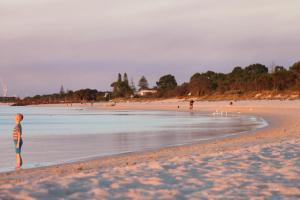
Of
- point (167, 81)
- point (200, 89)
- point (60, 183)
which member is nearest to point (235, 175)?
point (60, 183)

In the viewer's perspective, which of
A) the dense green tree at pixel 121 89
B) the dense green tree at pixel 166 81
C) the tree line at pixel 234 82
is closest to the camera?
the tree line at pixel 234 82

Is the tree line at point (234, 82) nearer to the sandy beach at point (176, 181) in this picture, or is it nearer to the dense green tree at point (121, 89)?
the dense green tree at point (121, 89)

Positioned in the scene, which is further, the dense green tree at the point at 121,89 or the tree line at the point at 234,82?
the dense green tree at the point at 121,89

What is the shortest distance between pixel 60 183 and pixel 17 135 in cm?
398

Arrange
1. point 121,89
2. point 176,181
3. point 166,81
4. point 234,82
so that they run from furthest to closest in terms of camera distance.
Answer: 1. point 121,89
2. point 166,81
3. point 234,82
4. point 176,181

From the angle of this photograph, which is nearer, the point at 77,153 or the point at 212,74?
the point at 77,153

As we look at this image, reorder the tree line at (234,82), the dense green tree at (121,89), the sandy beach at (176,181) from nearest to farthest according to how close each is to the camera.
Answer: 1. the sandy beach at (176,181)
2. the tree line at (234,82)
3. the dense green tree at (121,89)

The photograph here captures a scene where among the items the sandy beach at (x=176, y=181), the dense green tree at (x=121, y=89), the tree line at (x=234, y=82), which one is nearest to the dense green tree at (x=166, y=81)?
the tree line at (x=234, y=82)

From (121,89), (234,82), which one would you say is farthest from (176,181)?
(121,89)

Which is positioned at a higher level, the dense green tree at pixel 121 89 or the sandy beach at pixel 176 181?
the dense green tree at pixel 121 89

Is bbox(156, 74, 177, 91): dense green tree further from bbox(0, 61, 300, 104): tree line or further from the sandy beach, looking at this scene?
the sandy beach

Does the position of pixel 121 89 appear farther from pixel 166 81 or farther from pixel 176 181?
pixel 176 181

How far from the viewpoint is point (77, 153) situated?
593 inches

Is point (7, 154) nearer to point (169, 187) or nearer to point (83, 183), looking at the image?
point (83, 183)
